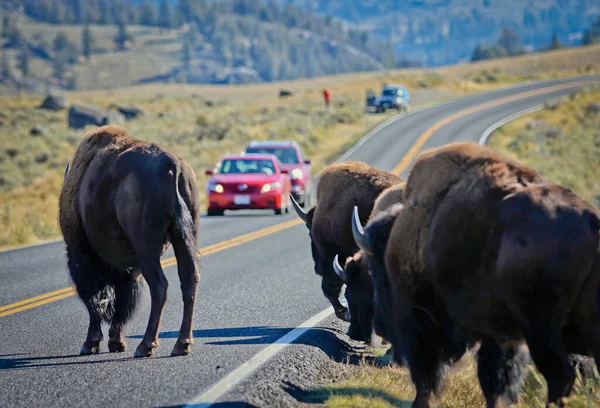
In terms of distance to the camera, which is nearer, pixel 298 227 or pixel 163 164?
pixel 163 164

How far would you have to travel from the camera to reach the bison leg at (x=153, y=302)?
8008 millimetres

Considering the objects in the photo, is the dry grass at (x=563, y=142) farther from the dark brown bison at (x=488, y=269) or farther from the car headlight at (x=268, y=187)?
the dark brown bison at (x=488, y=269)

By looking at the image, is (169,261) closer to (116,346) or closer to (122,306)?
(122,306)

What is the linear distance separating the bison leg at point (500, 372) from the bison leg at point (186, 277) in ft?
9.31

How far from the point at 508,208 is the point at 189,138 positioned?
4949cm

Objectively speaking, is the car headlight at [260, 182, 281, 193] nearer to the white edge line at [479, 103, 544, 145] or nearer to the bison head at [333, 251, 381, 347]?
the bison head at [333, 251, 381, 347]

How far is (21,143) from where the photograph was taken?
5131 cm

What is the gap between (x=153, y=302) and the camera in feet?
26.6

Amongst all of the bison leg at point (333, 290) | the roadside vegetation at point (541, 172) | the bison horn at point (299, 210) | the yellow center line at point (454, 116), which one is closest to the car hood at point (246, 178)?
the roadside vegetation at point (541, 172)

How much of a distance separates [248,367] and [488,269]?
9.19 feet

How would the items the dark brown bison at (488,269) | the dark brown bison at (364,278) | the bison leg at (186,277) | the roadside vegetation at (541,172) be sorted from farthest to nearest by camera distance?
the bison leg at (186,277) < the dark brown bison at (364,278) < the roadside vegetation at (541,172) < the dark brown bison at (488,269)

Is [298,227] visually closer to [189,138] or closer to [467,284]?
[467,284]

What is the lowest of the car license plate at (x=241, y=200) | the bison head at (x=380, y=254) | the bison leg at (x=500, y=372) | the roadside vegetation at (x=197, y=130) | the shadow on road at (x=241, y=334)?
the roadside vegetation at (x=197, y=130)

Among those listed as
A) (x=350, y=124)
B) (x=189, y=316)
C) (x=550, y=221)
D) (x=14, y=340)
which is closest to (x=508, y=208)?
(x=550, y=221)
